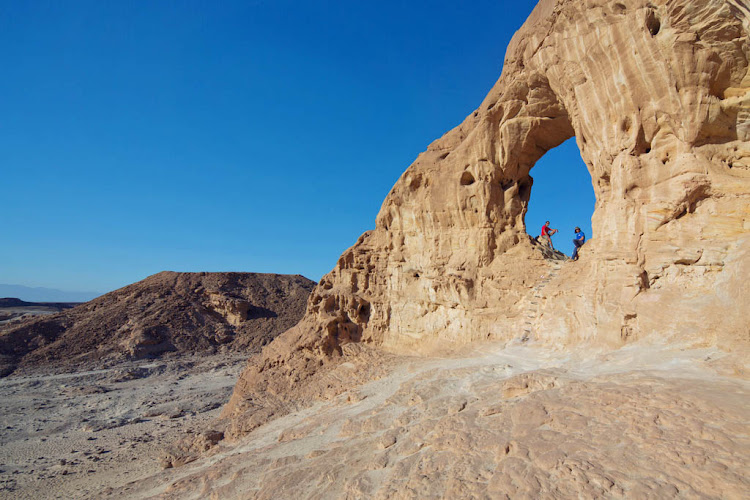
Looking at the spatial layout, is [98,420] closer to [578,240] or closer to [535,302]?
[535,302]

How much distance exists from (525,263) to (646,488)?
8069 millimetres

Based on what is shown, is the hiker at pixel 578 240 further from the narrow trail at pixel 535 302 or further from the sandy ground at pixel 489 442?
the sandy ground at pixel 489 442

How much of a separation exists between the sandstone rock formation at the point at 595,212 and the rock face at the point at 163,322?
67.0 ft

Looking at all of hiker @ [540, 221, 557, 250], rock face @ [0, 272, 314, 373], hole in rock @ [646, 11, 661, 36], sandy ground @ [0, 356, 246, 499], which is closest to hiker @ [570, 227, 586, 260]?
hiker @ [540, 221, 557, 250]

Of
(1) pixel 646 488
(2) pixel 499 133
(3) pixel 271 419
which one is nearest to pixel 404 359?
Result: (3) pixel 271 419

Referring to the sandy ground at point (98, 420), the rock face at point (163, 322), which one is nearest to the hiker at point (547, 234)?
the sandy ground at point (98, 420)

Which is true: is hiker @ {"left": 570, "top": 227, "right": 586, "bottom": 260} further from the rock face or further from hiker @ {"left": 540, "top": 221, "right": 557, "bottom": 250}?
the rock face

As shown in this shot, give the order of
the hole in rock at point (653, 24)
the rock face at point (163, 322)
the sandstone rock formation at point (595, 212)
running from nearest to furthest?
the sandstone rock formation at point (595, 212)
the hole in rock at point (653, 24)
the rock face at point (163, 322)

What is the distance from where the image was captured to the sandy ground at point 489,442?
3930mm

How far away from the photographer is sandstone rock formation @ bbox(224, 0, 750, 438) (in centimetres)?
695

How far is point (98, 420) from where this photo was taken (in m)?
17.1

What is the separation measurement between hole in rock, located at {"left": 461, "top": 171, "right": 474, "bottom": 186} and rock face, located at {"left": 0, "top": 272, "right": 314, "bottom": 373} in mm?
24569

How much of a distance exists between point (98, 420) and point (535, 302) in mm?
18119

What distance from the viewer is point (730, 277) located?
248 inches
